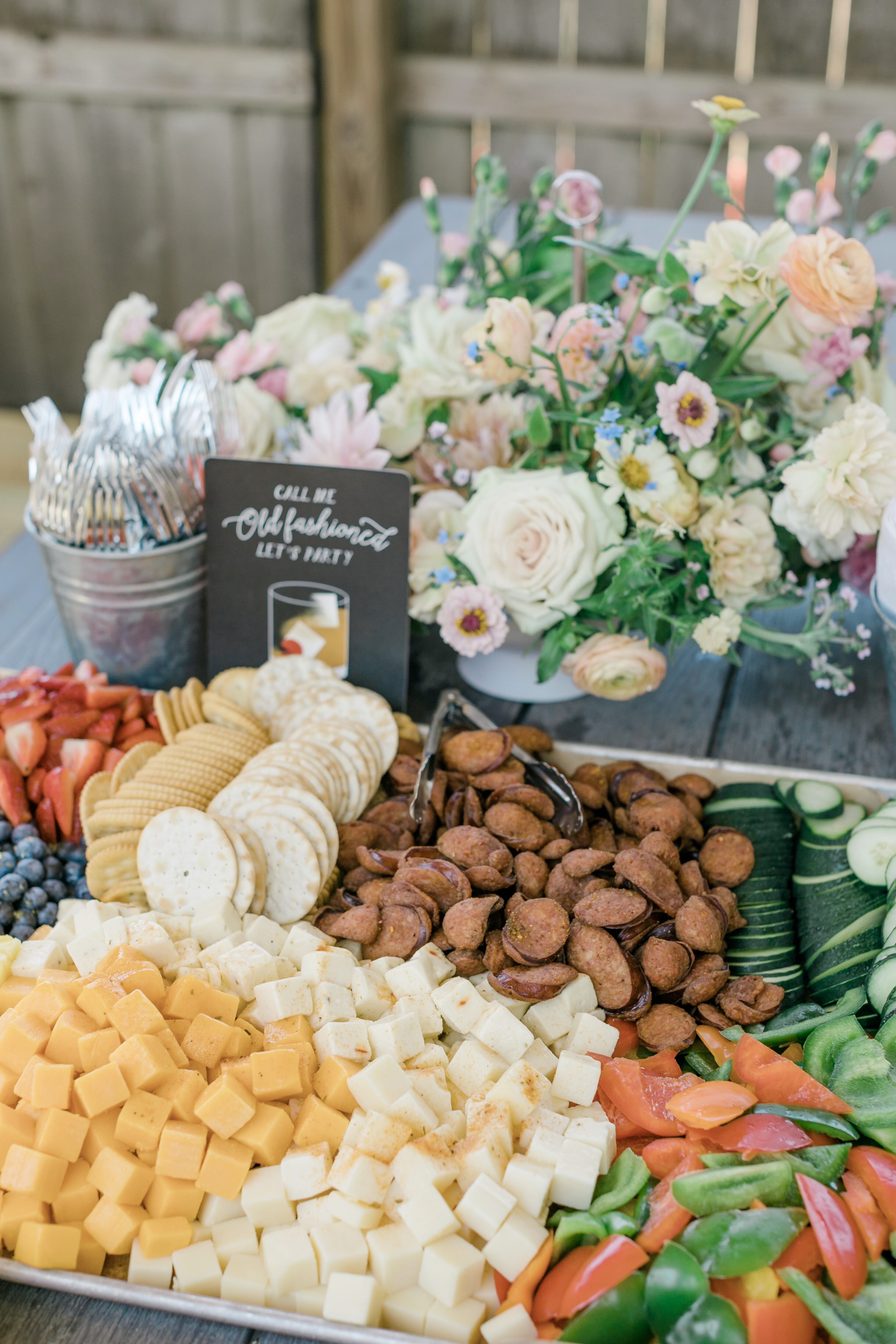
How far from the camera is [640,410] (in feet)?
4.41

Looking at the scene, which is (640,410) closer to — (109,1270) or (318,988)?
(318,988)

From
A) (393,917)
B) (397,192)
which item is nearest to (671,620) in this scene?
(393,917)

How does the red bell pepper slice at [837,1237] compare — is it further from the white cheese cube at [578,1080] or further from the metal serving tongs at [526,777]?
A: the metal serving tongs at [526,777]

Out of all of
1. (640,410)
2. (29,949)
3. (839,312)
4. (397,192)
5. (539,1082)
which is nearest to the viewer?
(539,1082)

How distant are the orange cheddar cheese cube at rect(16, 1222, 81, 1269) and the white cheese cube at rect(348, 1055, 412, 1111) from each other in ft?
0.75

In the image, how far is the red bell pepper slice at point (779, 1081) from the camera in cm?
88

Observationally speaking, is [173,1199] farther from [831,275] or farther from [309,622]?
[831,275]

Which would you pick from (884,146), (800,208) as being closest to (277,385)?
(800,208)

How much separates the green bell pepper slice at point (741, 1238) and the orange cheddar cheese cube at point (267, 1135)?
316 mm

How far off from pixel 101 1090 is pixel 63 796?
41cm

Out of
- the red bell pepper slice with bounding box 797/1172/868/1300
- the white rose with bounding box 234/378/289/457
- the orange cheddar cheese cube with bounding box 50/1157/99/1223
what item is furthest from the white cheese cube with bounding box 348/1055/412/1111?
the white rose with bounding box 234/378/289/457

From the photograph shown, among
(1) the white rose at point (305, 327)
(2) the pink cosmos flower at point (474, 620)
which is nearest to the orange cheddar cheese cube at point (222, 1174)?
(2) the pink cosmos flower at point (474, 620)

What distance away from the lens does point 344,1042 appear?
96 centimetres

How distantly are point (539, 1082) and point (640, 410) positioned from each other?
2.58ft
